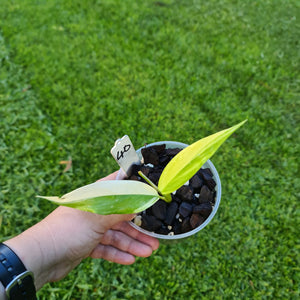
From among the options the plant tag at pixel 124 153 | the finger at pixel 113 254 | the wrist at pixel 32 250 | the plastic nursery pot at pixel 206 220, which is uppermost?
the plant tag at pixel 124 153

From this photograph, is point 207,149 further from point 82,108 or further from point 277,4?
point 277,4

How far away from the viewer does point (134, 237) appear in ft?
4.25

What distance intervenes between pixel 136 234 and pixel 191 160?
1.96 ft

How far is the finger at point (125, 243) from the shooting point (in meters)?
1.27

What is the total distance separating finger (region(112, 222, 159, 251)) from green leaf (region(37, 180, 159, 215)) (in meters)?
0.44

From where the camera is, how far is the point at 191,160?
2.72 ft

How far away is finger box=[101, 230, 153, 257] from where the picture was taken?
1271mm

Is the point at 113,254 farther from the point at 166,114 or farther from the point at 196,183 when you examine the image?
the point at 166,114

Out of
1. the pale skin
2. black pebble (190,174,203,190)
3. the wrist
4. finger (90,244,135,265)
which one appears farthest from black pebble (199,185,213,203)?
the wrist

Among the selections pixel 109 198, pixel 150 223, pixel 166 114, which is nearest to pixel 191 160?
pixel 109 198

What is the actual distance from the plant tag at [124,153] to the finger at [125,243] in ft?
1.11

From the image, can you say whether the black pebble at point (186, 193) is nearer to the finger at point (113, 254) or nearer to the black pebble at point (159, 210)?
the black pebble at point (159, 210)

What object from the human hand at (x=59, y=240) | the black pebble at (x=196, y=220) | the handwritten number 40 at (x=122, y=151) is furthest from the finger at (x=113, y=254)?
the handwritten number 40 at (x=122, y=151)

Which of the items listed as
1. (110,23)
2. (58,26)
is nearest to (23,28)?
(58,26)
